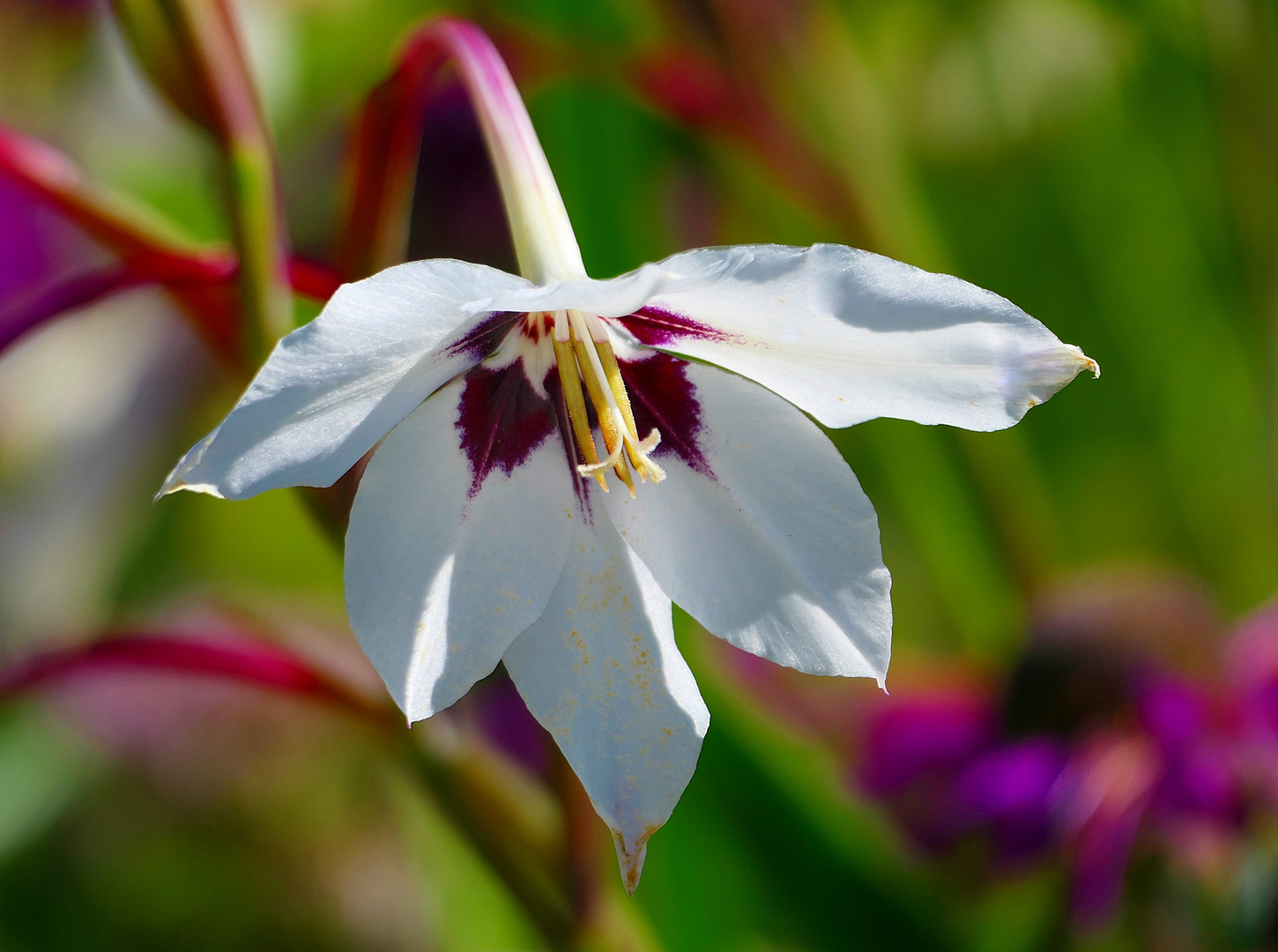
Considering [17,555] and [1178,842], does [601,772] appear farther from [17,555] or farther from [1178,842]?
[17,555]

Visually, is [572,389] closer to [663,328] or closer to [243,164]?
[663,328]

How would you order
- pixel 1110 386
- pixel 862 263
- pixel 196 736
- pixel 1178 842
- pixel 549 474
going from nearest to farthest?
pixel 862 263 < pixel 549 474 < pixel 1178 842 < pixel 196 736 < pixel 1110 386

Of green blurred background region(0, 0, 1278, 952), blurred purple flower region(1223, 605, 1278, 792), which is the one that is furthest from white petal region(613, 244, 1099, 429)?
blurred purple flower region(1223, 605, 1278, 792)

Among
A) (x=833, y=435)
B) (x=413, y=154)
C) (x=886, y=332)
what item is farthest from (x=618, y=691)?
(x=833, y=435)

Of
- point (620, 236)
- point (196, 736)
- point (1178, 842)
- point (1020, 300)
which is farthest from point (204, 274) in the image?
point (1020, 300)

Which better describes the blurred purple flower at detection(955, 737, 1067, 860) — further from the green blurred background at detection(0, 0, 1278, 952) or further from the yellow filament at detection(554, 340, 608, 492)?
the yellow filament at detection(554, 340, 608, 492)
